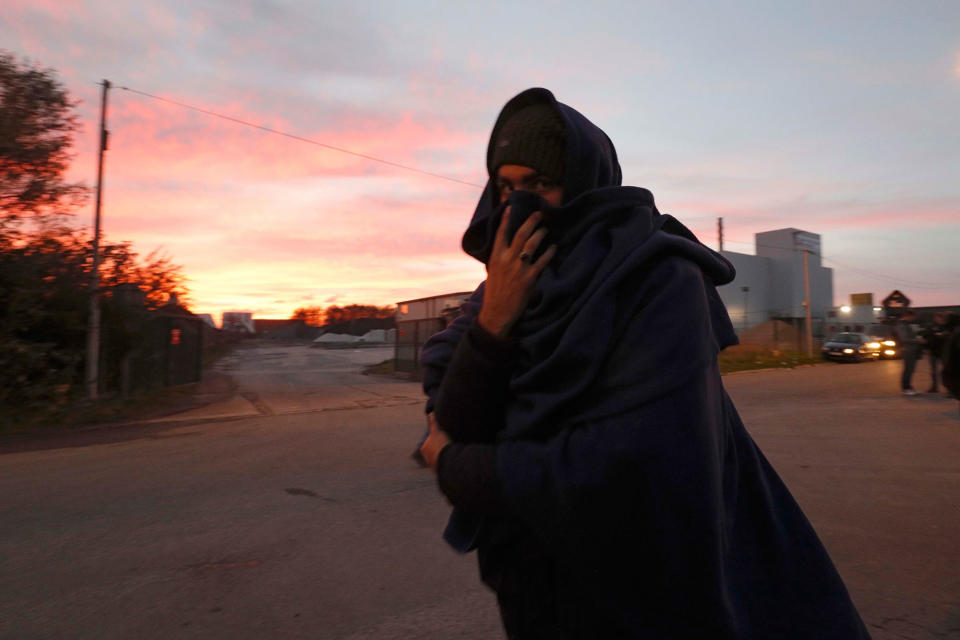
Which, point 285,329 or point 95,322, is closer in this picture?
point 95,322

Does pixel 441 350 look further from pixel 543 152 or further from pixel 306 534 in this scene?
pixel 306 534

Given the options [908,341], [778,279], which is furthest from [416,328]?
[778,279]

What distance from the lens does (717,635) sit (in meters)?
0.92

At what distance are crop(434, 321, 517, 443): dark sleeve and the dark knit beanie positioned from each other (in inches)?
14.3

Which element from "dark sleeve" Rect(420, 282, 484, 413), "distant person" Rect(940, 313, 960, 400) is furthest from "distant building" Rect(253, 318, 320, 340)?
"dark sleeve" Rect(420, 282, 484, 413)

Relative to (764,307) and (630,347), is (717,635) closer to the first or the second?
(630,347)

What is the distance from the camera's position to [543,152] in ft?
3.95

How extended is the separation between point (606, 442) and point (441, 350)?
0.49 metres

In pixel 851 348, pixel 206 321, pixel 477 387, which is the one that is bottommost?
pixel 477 387

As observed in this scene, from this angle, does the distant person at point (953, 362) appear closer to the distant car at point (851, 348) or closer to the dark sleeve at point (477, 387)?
the dark sleeve at point (477, 387)

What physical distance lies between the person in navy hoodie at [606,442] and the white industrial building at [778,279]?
50.1 m

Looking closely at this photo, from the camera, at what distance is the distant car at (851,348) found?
27438mm

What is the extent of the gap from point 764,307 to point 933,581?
2155 inches

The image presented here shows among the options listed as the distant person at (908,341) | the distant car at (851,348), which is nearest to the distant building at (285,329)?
the distant car at (851,348)
